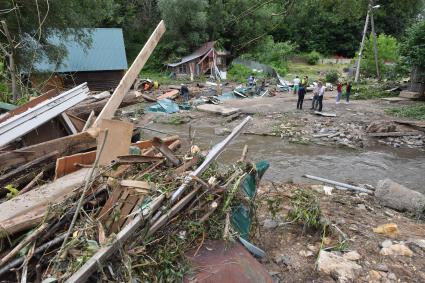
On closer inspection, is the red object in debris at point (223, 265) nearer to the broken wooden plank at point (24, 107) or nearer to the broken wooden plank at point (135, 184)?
the broken wooden plank at point (135, 184)

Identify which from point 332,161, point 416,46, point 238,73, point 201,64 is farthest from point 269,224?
point 201,64

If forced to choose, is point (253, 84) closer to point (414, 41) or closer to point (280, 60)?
point (414, 41)

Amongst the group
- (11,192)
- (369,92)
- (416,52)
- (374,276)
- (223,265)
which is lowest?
Answer: (369,92)

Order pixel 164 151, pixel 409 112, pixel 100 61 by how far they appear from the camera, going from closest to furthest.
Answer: pixel 164 151
pixel 409 112
pixel 100 61

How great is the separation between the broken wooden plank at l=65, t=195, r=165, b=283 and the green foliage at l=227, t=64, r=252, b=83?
26219 millimetres

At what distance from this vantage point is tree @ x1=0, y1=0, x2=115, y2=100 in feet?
44.8

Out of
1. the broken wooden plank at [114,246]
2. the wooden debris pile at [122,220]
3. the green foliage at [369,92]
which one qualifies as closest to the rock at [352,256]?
the wooden debris pile at [122,220]

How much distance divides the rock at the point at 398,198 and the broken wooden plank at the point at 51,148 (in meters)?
5.43

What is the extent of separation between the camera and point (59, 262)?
98.0 inches

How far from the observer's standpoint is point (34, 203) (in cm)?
311

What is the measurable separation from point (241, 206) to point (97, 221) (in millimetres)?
1481

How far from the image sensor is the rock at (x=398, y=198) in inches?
249

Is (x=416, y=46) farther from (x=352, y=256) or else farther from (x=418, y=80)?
(x=352, y=256)

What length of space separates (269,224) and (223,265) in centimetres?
194
